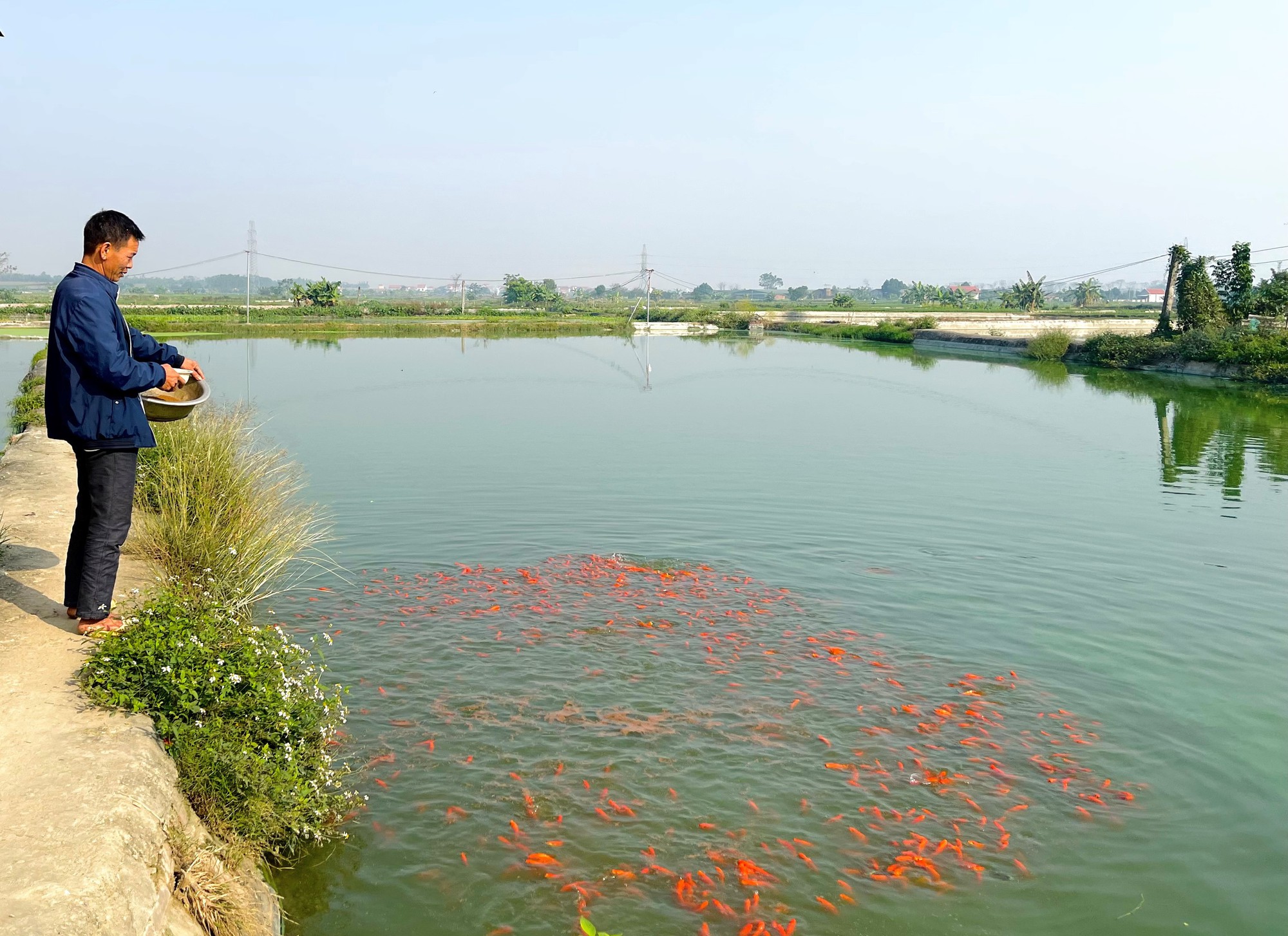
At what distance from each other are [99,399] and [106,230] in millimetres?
925

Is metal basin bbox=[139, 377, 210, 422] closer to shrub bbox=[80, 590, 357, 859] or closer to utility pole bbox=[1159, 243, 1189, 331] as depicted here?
shrub bbox=[80, 590, 357, 859]

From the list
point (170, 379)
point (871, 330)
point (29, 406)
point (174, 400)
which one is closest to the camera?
point (170, 379)

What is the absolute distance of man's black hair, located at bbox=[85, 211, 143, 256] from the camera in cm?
554

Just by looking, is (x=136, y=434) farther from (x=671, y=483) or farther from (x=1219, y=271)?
(x=1219, y=271)

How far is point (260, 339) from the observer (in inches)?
2132

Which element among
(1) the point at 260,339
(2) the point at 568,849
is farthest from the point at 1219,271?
(2) the point at 568,849

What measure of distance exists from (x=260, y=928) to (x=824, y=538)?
8.92 metres

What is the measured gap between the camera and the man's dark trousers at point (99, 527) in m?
5.58

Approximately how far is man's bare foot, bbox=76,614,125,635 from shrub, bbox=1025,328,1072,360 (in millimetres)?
49561

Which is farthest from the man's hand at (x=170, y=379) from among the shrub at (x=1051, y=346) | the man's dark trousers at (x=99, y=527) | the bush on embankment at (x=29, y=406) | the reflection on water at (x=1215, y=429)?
the shrub at (x=1051, y=346)

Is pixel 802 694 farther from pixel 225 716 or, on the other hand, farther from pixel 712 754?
pixel 225 716

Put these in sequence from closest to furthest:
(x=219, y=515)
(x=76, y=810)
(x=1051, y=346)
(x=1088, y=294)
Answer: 1. (x=76, y=810)
2. (x=219, y=515)
3. (x=1051, y=346)
4. (x=1088, y=294)

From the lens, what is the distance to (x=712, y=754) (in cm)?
664

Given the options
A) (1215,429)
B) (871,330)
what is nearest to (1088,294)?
(871,330)
